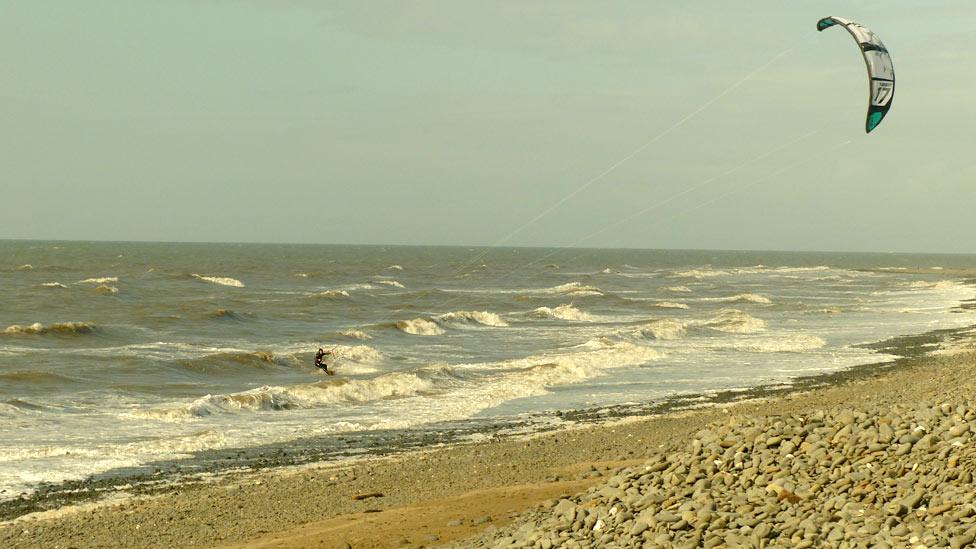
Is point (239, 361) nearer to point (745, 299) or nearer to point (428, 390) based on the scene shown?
point (428, 390)

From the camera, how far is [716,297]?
206 feet

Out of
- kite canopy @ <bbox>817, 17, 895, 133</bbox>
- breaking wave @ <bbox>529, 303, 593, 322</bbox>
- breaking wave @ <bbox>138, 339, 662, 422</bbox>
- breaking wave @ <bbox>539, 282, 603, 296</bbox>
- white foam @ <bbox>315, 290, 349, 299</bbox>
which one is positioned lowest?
breaking wave @ <bbox>138, 339, 662, 422</bbox>

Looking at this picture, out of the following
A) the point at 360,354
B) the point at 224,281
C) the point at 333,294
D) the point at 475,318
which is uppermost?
the point at 224,281

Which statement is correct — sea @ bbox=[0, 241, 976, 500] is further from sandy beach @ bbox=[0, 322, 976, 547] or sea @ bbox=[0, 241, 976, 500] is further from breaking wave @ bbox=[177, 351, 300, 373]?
sandy beach @ bbox=[0, 322, 976, 547]

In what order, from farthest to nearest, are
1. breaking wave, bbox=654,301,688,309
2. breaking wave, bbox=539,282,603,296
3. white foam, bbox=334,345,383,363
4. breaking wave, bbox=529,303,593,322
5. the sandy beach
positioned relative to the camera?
breaking wave, bbox=539,282,603,296 → breaking wave, bbox=654,301,688,309 → breaking wave, bbox=529,303,593,322 → white foam, bbox=334,345,383,363 → the sandy beach

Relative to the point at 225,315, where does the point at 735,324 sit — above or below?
below

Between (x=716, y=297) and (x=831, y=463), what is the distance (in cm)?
5576

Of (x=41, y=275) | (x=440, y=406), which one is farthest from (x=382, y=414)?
(x=41, y=275)

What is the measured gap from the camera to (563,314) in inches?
1827

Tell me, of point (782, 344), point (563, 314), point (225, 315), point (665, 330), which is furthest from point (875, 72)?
point (225, 315)

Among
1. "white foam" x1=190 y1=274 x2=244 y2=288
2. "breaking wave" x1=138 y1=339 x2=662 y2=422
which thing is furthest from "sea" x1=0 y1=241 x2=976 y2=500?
"white foam" x1=190 y1=274 x2=244 y2=288

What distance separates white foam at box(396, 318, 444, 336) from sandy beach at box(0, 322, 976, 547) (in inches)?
858

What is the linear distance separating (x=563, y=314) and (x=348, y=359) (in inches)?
744

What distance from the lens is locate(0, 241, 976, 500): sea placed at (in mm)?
18344
